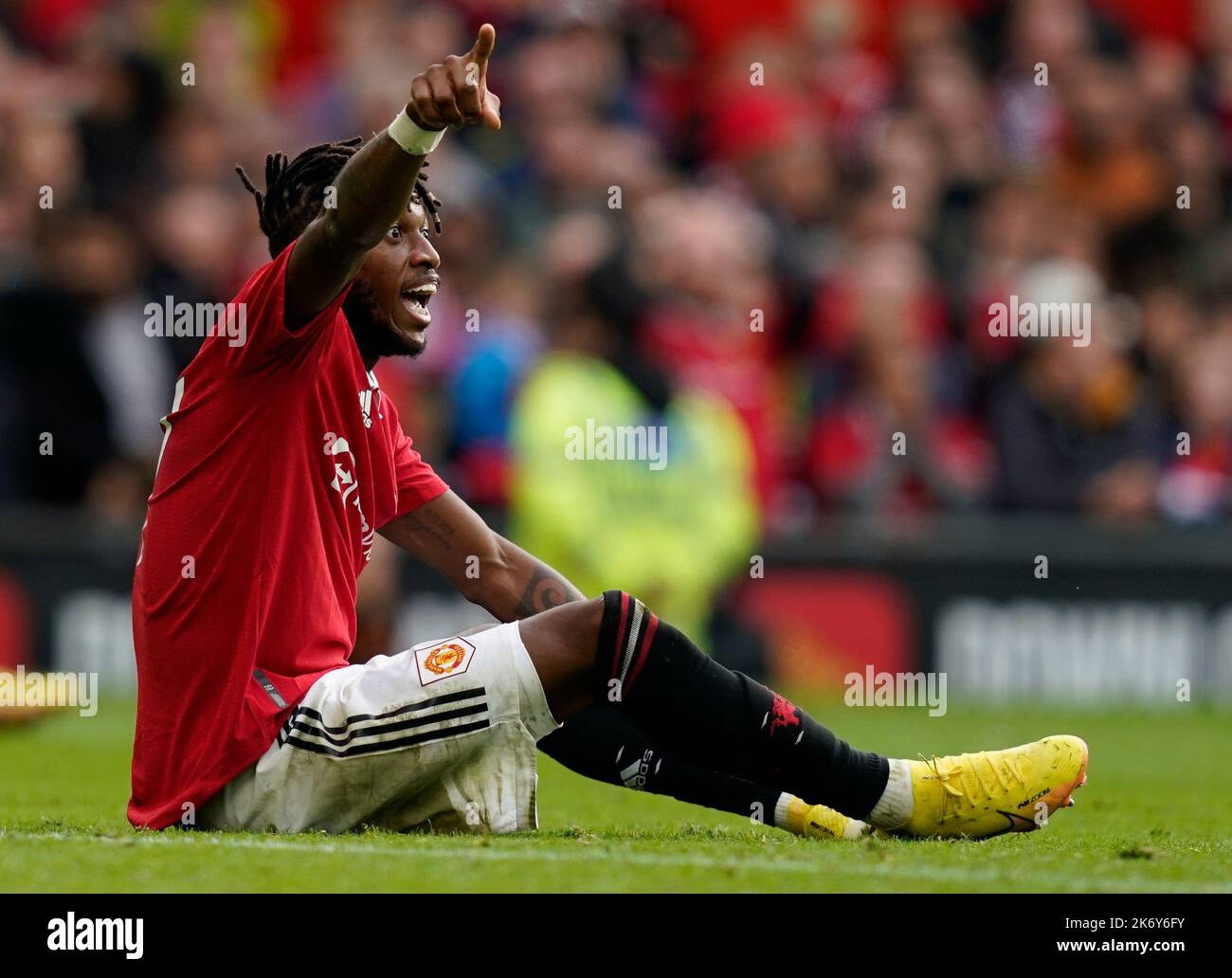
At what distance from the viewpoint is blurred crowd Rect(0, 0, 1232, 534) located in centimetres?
1128

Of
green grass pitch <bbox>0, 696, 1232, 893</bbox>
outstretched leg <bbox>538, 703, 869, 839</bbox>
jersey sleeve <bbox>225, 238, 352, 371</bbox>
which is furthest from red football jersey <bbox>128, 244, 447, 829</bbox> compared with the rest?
outstretched leg <bbox>538, 703, 869, 839</bbox>

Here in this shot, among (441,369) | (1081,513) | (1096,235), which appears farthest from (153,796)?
(1096,235)

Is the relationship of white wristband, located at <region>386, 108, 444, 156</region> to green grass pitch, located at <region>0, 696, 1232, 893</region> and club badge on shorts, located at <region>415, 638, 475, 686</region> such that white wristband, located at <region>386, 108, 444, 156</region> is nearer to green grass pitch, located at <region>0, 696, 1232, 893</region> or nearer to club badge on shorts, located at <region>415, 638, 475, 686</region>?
club badge on shorts, located at <region>415, 638, 475, 686</region>

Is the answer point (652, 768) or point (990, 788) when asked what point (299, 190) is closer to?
point (652, 768)

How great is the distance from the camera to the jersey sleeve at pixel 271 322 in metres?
5.07

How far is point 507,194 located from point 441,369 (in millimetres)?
1989

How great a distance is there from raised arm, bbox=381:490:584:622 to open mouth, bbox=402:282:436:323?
69 cm

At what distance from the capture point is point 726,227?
1216 cm

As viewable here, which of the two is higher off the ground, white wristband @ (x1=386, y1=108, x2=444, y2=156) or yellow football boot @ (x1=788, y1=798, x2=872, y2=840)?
white wristband @ (x1=386, y1=108, x2=444, y2=156)

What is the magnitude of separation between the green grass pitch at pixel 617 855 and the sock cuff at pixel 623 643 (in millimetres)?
429

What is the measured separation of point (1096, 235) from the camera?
14.9 metres

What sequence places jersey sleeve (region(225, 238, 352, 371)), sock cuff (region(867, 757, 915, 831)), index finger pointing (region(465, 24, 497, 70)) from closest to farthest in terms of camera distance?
index finger pointing (region(465, 24, 497, 70)), jersey sleeve (region(225, 238, 352, 371)), sock cuff (region(867, 757, 915, 831))

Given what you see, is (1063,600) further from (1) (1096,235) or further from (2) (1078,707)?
(1) (1096,235)

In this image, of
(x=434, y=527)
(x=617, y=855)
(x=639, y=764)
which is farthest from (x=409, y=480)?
(x=617, y=855)
